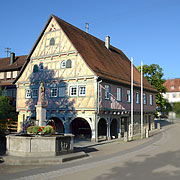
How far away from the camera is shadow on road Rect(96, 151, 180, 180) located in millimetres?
8875

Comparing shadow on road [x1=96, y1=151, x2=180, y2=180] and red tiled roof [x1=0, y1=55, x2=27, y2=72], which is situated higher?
red tiled roof [x1=0, y1=55, x2=27, y2=72]

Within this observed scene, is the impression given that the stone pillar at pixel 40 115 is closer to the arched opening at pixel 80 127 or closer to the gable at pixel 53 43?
the gable at pixel 53 43

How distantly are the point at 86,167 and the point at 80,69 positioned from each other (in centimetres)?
1283

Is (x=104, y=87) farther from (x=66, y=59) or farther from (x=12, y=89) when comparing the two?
(x=12, y=89)

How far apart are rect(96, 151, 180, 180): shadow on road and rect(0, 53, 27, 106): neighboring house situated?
858 inches

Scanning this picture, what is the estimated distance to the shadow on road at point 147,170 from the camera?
8.88 meters

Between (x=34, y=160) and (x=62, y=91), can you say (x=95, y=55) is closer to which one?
(x=62, y=91)

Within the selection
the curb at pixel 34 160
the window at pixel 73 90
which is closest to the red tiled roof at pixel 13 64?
the window at pixel 73 90

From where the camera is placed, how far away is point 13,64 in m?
34.9

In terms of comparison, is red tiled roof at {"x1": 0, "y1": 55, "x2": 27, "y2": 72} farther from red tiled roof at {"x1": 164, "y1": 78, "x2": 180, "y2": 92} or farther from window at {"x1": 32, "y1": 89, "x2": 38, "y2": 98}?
red tiled roof at {"x1": 164, "y1": 78, "x2": 180, "y2": 92}

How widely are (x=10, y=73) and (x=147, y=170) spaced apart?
1056 inches

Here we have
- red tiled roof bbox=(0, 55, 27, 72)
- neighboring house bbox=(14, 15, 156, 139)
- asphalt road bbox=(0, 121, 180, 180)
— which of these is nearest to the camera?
asphalt road bbox=(0, 121, 180, 180)

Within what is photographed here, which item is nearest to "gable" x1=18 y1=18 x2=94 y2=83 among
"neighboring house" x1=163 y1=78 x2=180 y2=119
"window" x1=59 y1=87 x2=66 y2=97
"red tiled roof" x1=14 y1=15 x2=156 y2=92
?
"red tiled roof" x1=14 y1=15 x2=156 y2=92

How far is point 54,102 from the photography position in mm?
23922
